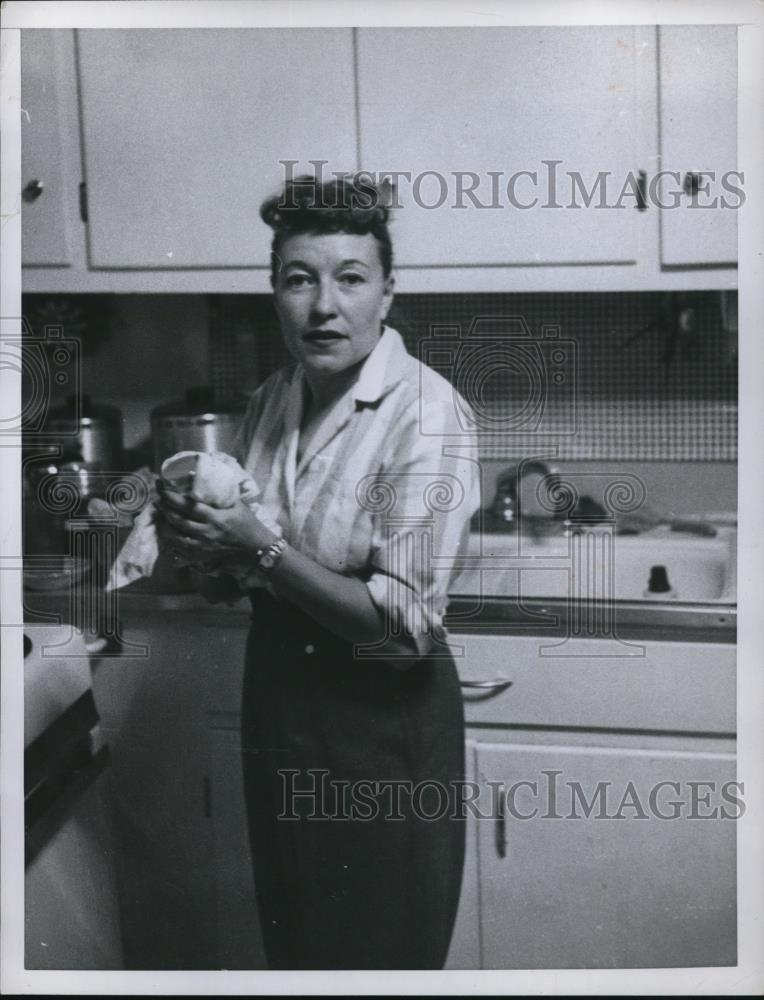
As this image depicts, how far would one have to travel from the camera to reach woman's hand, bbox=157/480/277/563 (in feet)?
3.14

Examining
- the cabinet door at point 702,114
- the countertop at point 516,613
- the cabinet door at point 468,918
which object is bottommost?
the cabinet door at point 468,918

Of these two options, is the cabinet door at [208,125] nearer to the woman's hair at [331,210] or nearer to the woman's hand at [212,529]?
the woman's hair at [331,210]

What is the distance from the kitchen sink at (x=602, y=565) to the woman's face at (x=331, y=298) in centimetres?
24

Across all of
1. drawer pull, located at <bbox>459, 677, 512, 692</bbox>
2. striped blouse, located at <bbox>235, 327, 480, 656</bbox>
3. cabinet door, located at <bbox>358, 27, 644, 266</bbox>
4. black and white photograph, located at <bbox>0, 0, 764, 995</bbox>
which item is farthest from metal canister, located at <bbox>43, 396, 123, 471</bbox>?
drawer pull, located at <bbox>459, 677, 512, 692</bbox>

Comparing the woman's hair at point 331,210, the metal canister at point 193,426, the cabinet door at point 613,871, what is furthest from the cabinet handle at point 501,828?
the woman's hair at point 331,210

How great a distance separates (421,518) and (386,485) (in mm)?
50

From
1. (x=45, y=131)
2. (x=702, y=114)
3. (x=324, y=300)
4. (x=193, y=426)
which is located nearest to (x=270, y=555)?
(x=193, y=426)

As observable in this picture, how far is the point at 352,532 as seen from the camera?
3.10ft

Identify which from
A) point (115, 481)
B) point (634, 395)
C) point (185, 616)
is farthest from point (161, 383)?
point (634, 395)

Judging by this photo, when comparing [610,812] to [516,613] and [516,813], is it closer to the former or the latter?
[516,813]

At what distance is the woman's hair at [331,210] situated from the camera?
933 mm

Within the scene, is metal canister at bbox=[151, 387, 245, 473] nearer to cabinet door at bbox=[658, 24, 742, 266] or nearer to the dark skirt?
the dark skirt

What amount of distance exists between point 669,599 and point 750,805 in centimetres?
23

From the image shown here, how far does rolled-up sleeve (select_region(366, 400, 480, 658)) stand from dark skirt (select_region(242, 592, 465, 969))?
6cm
